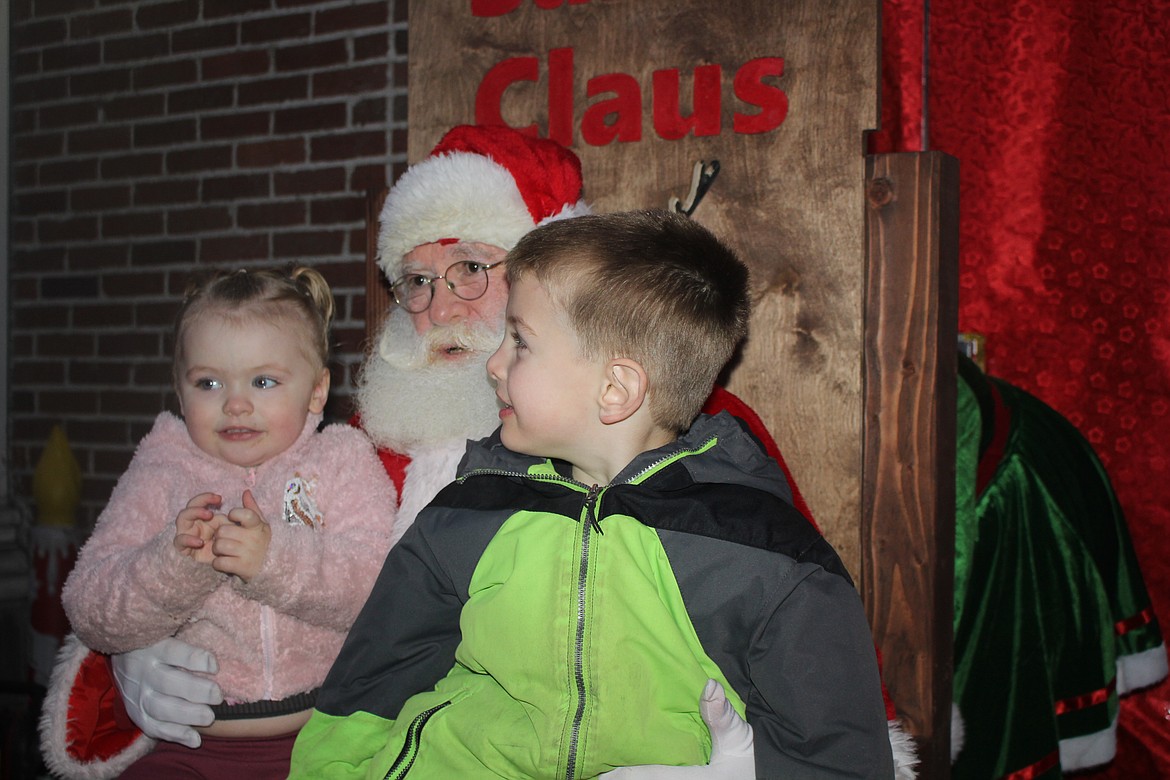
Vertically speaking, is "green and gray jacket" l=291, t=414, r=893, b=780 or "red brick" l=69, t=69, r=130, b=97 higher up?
"red brick" l=69, t=69, r=130, b=97

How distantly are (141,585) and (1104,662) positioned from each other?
1.93 m

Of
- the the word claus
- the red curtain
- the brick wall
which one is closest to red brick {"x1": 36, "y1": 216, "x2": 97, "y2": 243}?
the brick wall

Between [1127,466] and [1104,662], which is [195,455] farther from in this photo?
[1127,466]

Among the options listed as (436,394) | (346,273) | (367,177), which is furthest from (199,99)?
(436,394)

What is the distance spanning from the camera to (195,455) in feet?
5.74

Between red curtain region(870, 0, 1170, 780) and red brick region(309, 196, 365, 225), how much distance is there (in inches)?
64.4

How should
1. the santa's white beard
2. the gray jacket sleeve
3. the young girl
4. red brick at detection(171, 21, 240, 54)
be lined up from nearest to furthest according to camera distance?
the gray jacket sleeve
the young girl
the santa's white beard
red brick at detection(171, 21, 240, 54)

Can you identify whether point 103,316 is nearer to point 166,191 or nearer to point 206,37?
point 166,191

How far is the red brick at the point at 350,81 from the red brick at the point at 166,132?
1.76ft

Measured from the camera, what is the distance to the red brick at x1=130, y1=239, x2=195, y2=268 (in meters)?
3.45

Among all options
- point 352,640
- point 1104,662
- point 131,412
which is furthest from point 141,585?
point 131,412

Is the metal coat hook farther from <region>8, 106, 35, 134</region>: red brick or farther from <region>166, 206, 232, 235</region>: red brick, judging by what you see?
<region>8, 106, 35, 134</region>: red brick

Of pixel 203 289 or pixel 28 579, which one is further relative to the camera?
pixel 28 579

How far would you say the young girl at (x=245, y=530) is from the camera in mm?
1540
